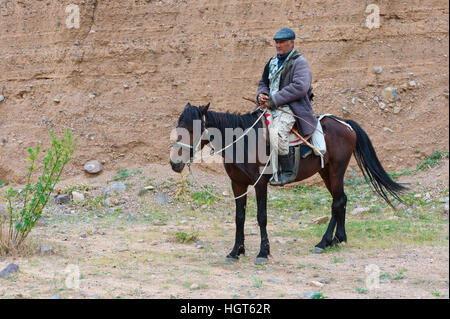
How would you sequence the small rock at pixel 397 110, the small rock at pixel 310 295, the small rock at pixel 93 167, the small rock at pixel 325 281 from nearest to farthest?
the small rock at pixel 310 295 → the small rock at pixel 325 281 → the small rock at pixel 93 167 → the small rock at pixel 397 110

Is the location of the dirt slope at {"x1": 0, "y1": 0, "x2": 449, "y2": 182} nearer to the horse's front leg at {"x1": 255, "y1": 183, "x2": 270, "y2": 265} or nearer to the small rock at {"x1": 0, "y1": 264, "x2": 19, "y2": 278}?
the horse's front leg at {"x1": 255, "y1": 183, "x2": 270, "y2": 265}

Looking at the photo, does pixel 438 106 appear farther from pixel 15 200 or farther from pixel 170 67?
pixel 15 200

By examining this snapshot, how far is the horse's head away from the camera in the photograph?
5.86 meters

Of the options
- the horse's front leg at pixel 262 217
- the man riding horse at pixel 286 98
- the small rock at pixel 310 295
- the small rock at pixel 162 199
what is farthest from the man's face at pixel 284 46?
the small rock at pixel 162 199

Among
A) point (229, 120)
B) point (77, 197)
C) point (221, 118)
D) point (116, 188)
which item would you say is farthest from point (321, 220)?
point (77, 197)

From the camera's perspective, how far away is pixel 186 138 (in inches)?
231

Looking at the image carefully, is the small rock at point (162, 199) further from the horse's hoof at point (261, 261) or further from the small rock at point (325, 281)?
the small rock at point (325, 281)

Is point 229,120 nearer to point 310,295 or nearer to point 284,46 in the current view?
point 284,46

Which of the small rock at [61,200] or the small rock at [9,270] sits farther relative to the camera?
the small rock at [61,200]

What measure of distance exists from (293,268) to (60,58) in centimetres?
810

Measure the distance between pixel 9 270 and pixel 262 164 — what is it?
304 cm

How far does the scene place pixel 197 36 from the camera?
Result: 11.8 metres

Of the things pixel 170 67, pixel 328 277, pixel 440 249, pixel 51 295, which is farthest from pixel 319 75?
pixel 51 295

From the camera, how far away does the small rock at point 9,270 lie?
5430 mm
